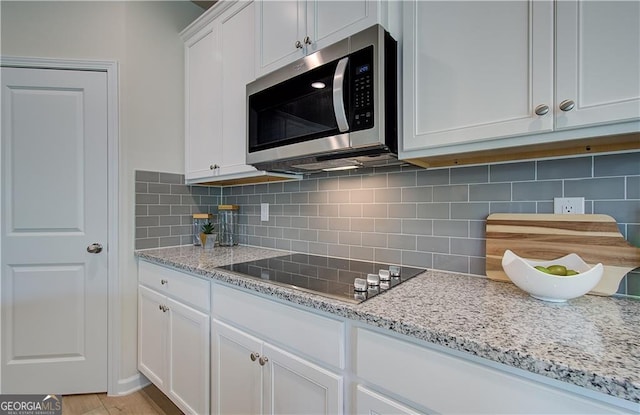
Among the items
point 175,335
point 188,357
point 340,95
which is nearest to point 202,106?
point 340,95

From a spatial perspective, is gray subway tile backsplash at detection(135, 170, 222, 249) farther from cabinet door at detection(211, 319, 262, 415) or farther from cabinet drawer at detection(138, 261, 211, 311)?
cabinet door at detection(211, 319, 262, 415)

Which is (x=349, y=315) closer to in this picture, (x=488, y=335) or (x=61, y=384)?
(x=488, y=335)

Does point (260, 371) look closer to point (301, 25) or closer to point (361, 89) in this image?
point (361, 89)

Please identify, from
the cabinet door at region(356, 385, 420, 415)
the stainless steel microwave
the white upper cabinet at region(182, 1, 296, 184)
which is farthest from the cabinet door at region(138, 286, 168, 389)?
the cabinet door at region(356, 385, 420, 415)

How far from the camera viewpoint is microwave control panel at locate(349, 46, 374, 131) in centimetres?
116

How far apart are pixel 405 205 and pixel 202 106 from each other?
1.46 m

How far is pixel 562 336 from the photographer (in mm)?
715

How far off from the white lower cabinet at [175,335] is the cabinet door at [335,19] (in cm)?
123

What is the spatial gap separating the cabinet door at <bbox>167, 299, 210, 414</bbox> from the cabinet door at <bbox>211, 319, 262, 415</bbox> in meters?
0.06

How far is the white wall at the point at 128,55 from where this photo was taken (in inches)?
77.2

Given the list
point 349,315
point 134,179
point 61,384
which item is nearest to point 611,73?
point 349,315

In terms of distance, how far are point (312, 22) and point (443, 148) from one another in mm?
819

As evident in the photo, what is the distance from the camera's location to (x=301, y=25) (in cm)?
144

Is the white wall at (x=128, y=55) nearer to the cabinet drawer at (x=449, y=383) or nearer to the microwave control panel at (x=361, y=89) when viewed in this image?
the microwave control panel at (x=361, y=89)
